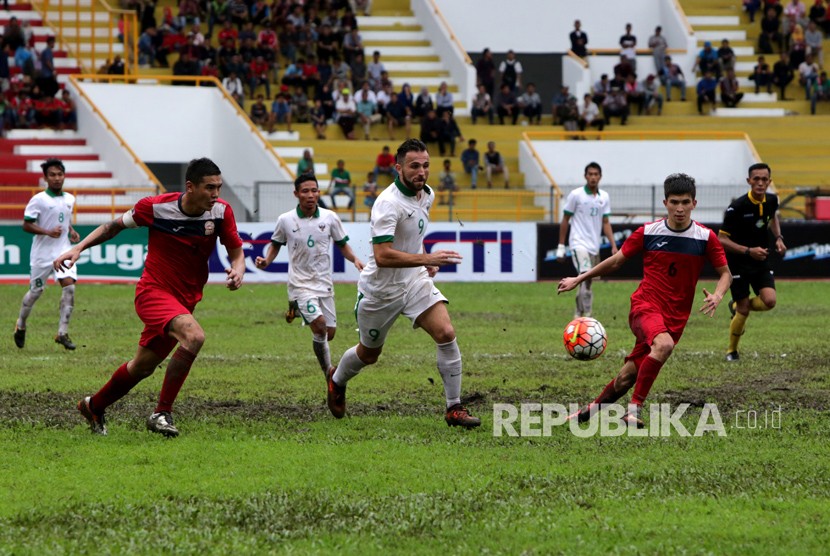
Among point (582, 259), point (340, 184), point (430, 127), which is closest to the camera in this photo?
point (582, 259)

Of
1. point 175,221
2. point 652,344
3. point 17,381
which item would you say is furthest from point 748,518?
point 17,381

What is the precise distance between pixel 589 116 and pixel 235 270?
28.9m

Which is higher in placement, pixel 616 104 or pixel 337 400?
pixel 616 104

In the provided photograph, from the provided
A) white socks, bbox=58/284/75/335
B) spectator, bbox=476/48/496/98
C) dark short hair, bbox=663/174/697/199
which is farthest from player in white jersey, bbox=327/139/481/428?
spectator, bbox=476/48/496/98

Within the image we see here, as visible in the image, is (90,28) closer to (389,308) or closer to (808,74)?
(808,74)

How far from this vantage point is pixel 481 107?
3800 centimetres

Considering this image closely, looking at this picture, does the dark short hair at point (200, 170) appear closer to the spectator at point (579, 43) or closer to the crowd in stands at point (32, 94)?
the crowd in stands at point (32, 94)

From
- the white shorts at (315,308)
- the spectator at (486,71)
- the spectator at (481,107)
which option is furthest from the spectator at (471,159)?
the white shorts at (315,308)

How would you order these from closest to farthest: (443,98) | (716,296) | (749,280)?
(716,296) → (749,280) → (443,98)

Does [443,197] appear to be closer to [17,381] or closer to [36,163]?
[36,163]

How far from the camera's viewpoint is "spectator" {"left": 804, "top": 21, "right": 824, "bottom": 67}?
40.3 metres

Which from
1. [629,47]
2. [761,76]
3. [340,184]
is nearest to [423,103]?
[340,184]

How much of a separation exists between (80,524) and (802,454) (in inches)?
182

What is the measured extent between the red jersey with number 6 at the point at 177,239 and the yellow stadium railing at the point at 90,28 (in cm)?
2831
